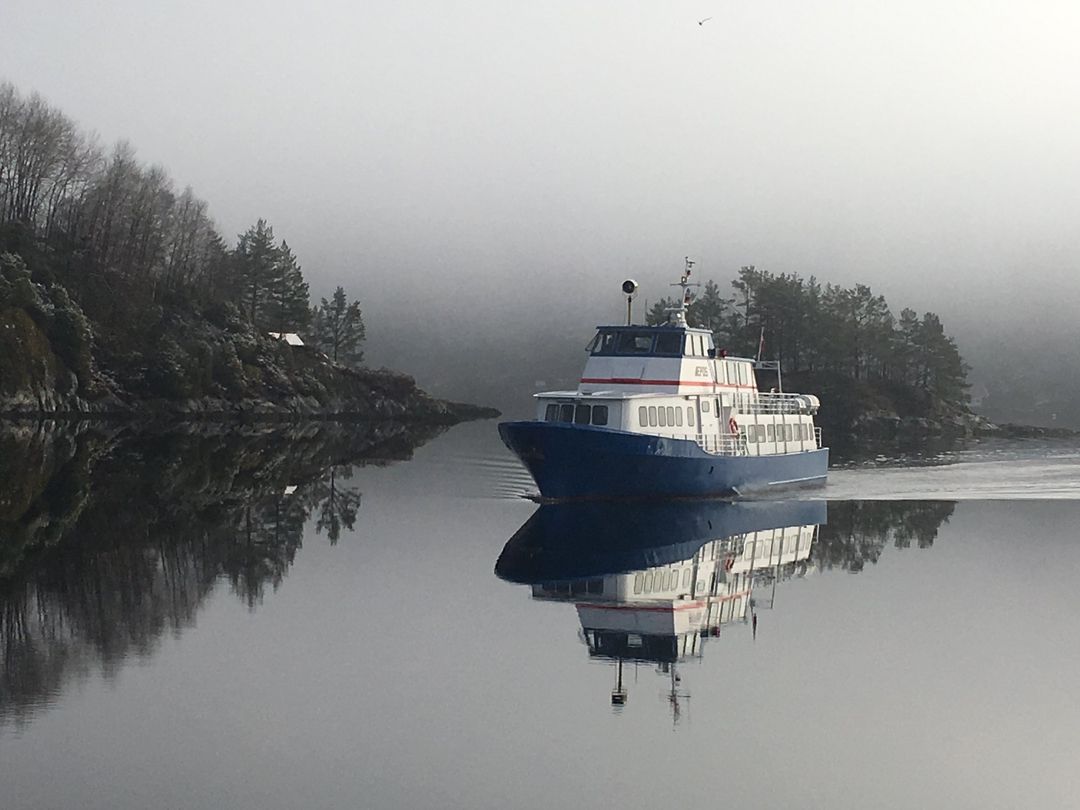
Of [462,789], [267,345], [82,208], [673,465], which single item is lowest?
[462,789]

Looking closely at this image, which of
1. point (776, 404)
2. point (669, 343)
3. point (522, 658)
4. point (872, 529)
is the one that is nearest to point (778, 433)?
point (776, 404)

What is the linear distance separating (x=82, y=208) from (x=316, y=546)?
97.0 meters

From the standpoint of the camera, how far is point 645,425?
46375 millimetres

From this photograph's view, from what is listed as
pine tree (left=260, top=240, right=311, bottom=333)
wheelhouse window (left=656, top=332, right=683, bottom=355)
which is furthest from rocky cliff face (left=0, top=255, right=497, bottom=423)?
wheelhouse window (left=656, top=332, right=683, bottom=355)

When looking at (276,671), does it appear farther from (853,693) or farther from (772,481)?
(772,481)

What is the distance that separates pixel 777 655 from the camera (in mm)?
23500

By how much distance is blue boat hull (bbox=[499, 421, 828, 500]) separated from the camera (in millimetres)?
45031

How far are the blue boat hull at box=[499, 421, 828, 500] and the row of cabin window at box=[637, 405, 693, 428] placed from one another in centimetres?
92

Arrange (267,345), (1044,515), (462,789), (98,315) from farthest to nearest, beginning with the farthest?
1. (267,345)
2. (98,315)
3. (1044,515)
4. (462,789)

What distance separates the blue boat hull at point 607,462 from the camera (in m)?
45.0

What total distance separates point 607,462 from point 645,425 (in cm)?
194

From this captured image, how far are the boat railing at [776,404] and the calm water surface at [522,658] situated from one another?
9.36m

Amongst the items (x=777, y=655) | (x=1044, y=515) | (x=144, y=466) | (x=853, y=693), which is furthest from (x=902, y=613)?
(x=144, y=466)

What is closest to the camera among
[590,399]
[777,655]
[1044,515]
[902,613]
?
[777,655]
